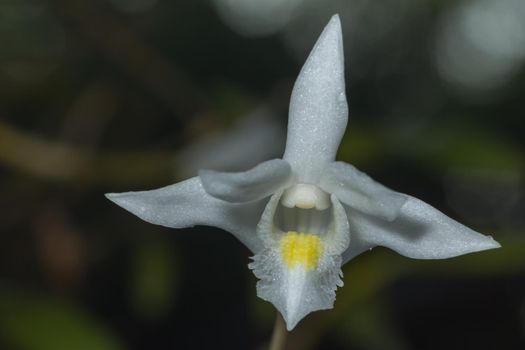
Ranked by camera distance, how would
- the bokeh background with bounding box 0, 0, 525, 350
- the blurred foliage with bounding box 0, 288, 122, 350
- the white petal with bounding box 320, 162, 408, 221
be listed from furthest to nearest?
the bokeh background with bounding box 0, 0, 525, 350
the blurred foliage with bounding box 0, 288, 122, 350
the white petal with bounding box 320, 162, 408, 221

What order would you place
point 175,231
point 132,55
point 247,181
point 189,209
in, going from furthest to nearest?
1. point 175,231
2. point 132,55
3. point 189,209
4. point 247,181

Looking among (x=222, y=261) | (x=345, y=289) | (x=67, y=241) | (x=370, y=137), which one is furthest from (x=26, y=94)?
(x=345, y=289)

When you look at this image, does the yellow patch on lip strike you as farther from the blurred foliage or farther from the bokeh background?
the blurred foliage

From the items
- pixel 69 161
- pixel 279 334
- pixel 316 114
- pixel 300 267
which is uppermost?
pixel 69 161

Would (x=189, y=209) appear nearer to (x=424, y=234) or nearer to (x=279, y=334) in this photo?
(x=279, y=334)

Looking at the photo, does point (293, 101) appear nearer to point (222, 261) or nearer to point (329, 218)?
point (329, 218)

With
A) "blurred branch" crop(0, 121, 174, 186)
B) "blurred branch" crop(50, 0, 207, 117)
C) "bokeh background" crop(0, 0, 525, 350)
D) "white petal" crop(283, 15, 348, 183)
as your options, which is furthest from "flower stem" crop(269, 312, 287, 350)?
"blurred branch" crop(50, 0, 207, 117)

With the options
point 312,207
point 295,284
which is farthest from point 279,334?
point 312,207
